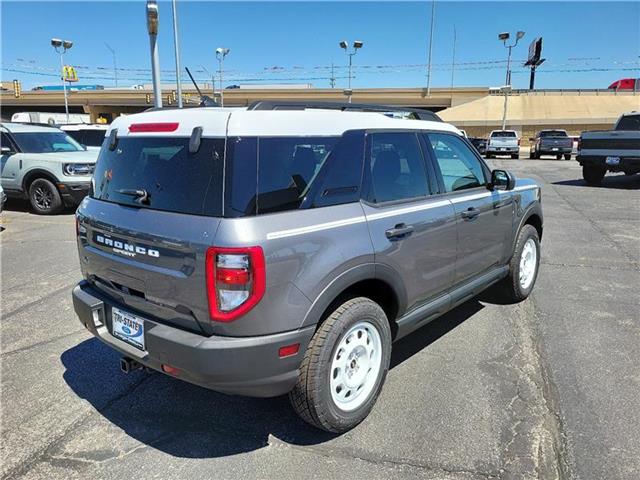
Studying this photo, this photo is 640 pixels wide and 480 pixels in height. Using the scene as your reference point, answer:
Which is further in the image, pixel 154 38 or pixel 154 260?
pixel 154 38

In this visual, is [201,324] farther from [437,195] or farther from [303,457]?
[437,195]

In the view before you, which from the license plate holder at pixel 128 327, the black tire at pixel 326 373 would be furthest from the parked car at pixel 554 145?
the license plate holder at pixel 128 327

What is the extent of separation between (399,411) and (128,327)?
1736mm

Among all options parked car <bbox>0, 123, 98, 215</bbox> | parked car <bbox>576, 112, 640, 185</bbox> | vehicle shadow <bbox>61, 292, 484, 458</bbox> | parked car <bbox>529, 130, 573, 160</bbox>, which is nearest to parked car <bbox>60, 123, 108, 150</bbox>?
parked car <bbox>0, 123, 98, 215</bbox>

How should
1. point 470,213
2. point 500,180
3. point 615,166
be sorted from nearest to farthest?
point 470,213
point 500,180
point 615,166

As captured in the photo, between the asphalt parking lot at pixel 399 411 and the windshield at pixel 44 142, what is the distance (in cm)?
662

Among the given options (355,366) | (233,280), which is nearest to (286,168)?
(233,280)

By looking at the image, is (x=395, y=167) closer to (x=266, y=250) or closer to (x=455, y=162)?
(x=455, y=162)

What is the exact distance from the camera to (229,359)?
7.72ft

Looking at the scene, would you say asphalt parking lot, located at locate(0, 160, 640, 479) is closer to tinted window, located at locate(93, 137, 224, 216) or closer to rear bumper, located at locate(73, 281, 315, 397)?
rear bumper, located at locate(73, 281, 315, 397)

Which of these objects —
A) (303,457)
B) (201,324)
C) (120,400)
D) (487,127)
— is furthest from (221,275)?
(487,127)

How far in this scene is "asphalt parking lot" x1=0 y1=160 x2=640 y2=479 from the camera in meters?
2.61

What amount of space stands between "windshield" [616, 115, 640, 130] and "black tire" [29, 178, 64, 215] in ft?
53.2

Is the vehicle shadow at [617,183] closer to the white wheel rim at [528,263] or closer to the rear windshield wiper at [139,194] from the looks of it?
the white wheel rim at [528,263]
